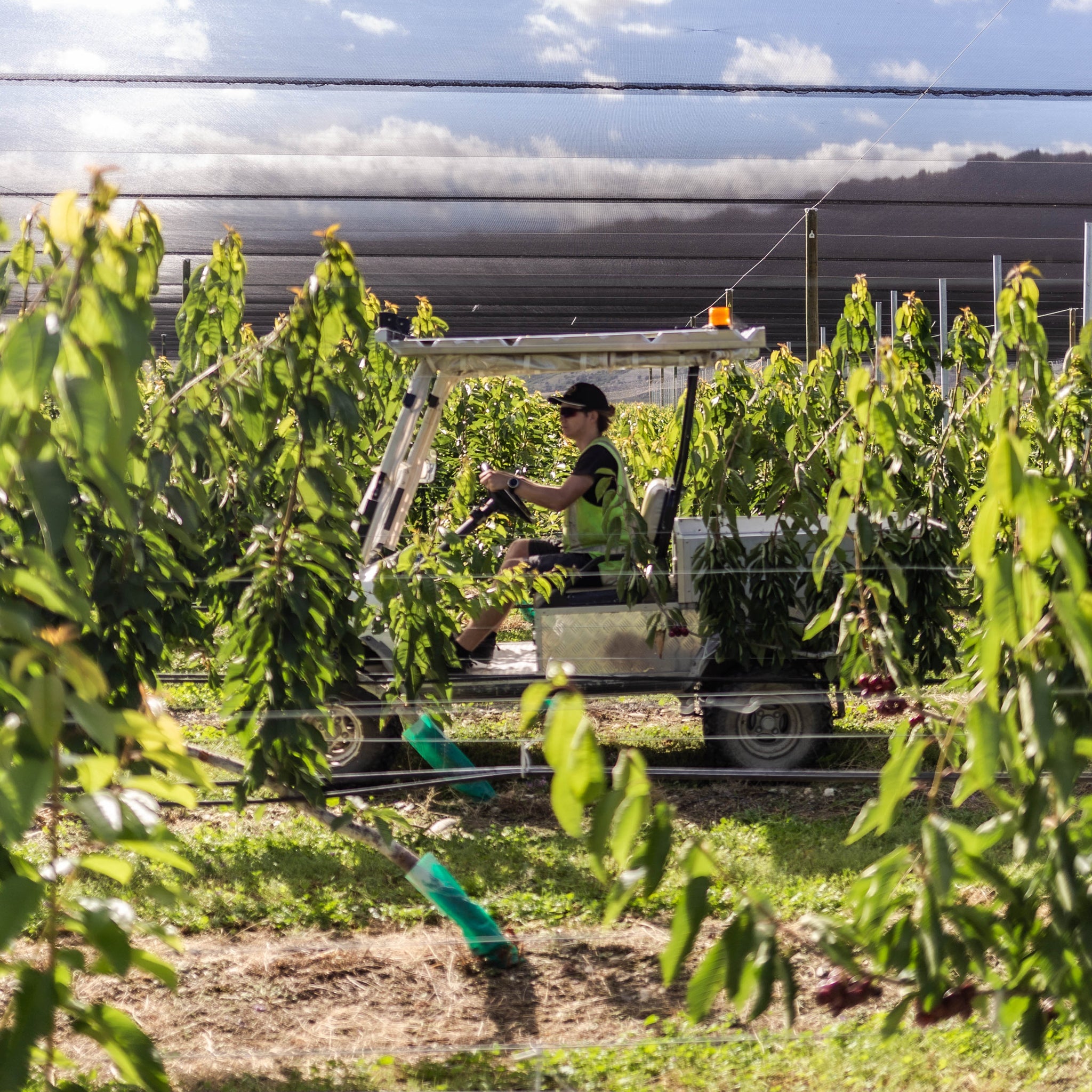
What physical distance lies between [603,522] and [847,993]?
299 cm

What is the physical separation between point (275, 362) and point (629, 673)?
219cm

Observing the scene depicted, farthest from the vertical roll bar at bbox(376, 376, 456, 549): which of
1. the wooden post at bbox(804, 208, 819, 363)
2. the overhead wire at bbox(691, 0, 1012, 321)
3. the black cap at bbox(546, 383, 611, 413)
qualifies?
the overhead wire at bbox(691, 0, 1012, 321)

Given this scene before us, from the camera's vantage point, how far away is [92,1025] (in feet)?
2.83

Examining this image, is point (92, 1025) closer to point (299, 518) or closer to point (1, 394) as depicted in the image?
point (1, 394)

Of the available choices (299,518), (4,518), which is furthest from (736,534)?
(4,518)

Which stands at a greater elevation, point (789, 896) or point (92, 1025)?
point (789, 896)

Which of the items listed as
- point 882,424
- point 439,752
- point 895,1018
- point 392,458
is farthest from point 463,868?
point 895,1018

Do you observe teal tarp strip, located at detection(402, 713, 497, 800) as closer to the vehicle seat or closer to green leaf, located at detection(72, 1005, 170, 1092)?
the vehicle seat

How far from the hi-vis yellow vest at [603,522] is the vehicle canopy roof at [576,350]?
0.34m

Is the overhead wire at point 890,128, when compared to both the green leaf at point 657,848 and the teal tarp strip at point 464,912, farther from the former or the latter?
the green leaf at point 657,848

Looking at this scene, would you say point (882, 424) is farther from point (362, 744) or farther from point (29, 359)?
point (362, 744)

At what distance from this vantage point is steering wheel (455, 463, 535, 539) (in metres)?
3.93

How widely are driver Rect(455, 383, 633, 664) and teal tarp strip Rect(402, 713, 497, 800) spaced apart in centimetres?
28

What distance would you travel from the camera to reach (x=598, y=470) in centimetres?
402
